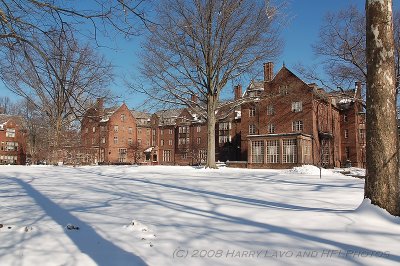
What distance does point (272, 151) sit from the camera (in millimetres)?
38906

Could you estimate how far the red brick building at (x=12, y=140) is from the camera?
2559 inches

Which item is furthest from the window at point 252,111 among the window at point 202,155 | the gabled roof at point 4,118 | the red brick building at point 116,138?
the gabled roof at point 4,118

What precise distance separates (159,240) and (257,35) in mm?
20217

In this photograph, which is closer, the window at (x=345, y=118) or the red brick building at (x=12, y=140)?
the window at (x=345, y=118)

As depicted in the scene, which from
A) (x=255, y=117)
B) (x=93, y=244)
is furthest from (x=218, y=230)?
(x=255, y=117)

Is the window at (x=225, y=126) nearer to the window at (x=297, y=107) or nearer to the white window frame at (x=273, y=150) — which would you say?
the window at (x=297, y=107)

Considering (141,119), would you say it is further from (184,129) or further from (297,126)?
→ (297,126)

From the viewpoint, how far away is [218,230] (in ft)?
16.2

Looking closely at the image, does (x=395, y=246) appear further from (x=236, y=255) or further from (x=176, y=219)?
(x=176, y=219)

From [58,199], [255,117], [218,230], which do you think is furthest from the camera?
[255,117]

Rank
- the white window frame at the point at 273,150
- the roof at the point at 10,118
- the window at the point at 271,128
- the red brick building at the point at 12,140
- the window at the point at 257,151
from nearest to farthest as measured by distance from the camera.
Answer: the white window frame at the point at 273,150
the window at the point at 257,151
the window at the point at 271,128
the red brick building at the point at 12,140
the roof at the point at 10,118

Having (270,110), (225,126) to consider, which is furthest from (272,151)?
(225,126)

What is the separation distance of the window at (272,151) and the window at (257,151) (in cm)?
83

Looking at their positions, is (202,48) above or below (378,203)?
above
